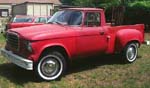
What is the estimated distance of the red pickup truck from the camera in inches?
340

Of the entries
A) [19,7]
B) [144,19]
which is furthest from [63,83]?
[19,7]

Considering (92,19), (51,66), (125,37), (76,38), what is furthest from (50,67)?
(125,37)

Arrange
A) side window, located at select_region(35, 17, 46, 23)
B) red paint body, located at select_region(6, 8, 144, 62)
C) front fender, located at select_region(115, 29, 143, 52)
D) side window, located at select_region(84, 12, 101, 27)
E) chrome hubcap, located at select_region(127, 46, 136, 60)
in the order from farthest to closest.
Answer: side window, located at select_region(35, 17, 46, 23)
chrome hubcap, located at select_region(127, 46, 136, 60)
front fender, located at select_region(115, 29, 143, 52)
side window, located at select_region(84, 12, 101, 27)
red paint body, located at select_region(6, 8, 144, 62)

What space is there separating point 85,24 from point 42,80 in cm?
203

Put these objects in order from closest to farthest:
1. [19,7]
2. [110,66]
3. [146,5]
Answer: [110,66] → [146,5] → [19,7]

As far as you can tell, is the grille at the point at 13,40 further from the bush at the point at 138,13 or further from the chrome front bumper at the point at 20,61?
the bush at the point at 138,13

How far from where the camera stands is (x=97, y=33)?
9828mm

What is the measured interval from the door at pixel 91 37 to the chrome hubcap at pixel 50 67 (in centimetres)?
81

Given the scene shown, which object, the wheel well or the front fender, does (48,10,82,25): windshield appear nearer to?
the wheel well

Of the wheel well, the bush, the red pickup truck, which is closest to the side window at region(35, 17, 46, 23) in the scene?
the bush

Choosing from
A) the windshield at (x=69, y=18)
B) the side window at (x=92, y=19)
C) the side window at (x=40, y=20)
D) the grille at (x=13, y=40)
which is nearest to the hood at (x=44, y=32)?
the grille at (x=13, y=40)

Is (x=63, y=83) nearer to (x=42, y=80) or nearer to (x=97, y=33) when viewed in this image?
(x=42, y=80)

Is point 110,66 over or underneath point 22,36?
underneath

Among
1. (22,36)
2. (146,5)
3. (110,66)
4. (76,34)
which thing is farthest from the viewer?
(146,5)
